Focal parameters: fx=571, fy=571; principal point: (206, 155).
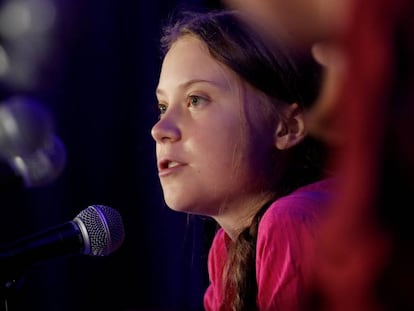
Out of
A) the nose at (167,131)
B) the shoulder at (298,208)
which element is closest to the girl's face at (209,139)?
the nose at (167,131)

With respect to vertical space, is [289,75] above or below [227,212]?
above

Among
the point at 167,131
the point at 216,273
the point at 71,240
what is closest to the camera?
the point at 71,240

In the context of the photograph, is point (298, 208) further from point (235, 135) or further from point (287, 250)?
point (235, 135)

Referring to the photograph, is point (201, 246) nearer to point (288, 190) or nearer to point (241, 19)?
point (288, 190)

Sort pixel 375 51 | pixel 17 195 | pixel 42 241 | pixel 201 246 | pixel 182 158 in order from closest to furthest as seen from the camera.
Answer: pixel 375 51 < pixel 42 241 < pixel 182 158 < pixel 201 246 < pixel 17 195

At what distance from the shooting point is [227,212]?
1.07 metres

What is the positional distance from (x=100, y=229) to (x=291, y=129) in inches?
17.5

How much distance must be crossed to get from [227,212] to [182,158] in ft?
0.46

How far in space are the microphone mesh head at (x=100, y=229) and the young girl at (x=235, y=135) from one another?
18 cm

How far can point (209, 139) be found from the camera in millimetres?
1021

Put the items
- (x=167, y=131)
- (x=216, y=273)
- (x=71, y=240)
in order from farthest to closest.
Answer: (x=216, y=273) < (x=167, y=131) < (x=71, y=240)

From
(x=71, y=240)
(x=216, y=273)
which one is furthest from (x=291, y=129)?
(x=71, y=240)

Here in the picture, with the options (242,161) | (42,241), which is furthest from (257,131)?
(42,241)

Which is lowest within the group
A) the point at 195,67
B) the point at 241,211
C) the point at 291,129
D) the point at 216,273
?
the point at 216,273
